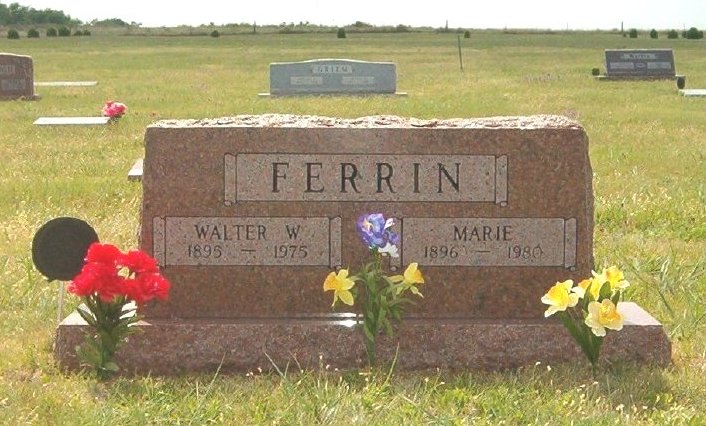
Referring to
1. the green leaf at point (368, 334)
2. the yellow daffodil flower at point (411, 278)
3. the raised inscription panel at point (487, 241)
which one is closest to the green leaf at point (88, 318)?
the green leaf at point (368, 334)

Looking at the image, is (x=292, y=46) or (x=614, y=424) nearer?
(x=614, y=424)

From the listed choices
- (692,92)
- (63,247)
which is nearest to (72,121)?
(63,247)

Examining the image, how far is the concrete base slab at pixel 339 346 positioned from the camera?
550 cm

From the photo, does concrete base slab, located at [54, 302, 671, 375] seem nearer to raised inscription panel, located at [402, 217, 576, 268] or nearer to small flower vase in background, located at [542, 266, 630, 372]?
small flower vase in background, located at [542, 266, 630, 372]

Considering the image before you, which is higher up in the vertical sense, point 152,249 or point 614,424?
point 152,249

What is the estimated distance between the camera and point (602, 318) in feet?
17.0

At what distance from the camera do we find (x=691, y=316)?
244 inches

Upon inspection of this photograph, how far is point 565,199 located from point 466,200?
50 centimetres

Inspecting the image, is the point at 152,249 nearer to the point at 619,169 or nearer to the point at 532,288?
the point at 532,288

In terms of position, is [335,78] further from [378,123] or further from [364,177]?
[364,177]

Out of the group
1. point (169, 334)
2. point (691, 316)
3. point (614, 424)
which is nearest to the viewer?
point (614, 424)

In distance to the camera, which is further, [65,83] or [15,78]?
[65,83]

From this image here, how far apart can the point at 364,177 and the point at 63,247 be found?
62.1 inches

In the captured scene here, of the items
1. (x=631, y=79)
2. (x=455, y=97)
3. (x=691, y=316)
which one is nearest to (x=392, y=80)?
(x=455, y=97)
